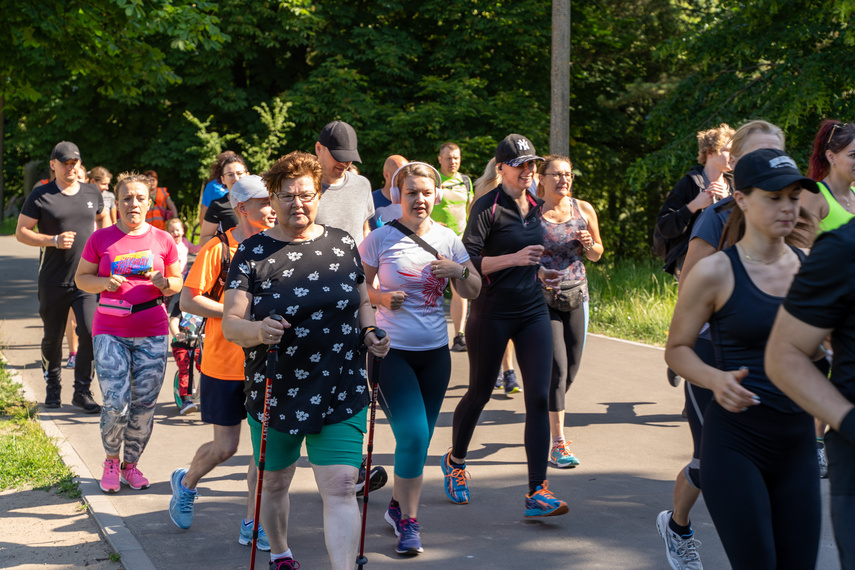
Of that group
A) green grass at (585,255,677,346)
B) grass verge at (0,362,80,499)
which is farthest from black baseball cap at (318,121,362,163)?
green grass at (585,255,677,346)

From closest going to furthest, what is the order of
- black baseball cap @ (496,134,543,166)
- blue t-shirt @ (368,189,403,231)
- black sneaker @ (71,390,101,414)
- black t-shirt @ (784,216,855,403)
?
black t-shirt @ (784,216,855,403), black baseball cap @ (496,134,543,166), blue t-shirt @ (368,189,403,231), black sneaker @ (71,390,101,414)

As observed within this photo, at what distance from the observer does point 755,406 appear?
310 cm

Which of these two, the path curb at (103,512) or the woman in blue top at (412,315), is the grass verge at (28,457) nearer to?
the path curb at (103,512)

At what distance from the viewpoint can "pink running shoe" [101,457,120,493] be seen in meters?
5.84

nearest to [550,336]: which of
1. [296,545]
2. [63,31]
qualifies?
[296,545]

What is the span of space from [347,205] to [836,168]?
311 centimetres

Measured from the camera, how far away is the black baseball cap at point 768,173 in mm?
3102

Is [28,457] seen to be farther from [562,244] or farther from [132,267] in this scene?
[562,244]

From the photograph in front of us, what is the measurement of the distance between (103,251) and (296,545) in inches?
98.9

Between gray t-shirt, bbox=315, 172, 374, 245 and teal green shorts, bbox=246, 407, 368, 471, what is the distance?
80.5 inches

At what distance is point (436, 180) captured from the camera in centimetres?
528

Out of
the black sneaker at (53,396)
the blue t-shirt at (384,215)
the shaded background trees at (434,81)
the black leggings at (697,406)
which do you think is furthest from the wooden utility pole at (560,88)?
the black leggings at (697,406)

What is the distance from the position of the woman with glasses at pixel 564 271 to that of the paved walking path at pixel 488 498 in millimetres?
460

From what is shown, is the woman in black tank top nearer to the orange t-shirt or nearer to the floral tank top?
the orange t-shirt
